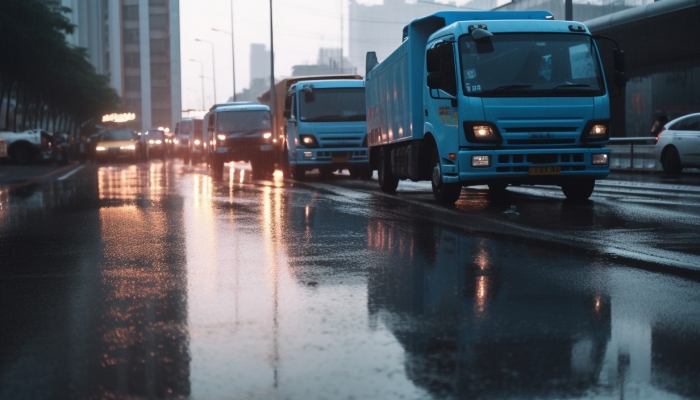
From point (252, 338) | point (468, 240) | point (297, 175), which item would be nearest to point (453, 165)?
point (468, 240)

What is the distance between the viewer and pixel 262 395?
4.27 m

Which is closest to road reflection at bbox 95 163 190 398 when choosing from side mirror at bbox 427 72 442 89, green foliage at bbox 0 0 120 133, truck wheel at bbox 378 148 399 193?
side mirror at bbox 427 72 442 89

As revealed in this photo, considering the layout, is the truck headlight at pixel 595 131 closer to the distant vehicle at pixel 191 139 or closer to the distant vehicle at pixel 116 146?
the distant vehicle at pixel 191 139

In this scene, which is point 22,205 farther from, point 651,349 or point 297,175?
point 651,349

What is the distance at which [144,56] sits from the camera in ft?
465

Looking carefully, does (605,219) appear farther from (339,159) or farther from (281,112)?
(281,112)

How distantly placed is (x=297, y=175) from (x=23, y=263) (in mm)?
17910

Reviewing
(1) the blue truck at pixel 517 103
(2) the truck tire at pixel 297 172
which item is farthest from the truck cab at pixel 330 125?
(1) the blue truck at pixel 517 103

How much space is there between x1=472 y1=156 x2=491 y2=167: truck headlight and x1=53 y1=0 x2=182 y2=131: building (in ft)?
422

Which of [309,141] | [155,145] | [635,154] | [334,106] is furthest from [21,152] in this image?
[635,154]

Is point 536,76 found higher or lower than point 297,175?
higher

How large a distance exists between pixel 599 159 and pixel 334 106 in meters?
12.2

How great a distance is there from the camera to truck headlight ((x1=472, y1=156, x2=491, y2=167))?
555 inches

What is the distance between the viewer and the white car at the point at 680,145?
23.9 metres
